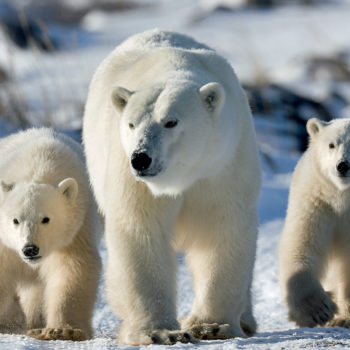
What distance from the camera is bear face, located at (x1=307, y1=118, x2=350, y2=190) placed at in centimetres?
532

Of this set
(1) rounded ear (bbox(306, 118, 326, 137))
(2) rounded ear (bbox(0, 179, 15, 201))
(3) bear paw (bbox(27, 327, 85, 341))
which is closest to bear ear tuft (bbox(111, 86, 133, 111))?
(2) rounded ear (bbox(0, 179, 15, 201))

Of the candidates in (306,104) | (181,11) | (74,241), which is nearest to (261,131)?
(306,104)

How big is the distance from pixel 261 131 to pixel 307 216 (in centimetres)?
577

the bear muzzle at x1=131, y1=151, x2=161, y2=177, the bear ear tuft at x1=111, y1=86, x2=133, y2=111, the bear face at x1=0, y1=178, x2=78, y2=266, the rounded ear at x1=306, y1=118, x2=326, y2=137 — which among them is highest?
the bear ear tuft at x1=111, y1=86, x2=133, y2=111

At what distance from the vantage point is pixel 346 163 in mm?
5273

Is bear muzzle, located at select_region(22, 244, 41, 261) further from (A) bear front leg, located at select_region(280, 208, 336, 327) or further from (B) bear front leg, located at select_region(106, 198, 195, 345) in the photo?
(A) bear front leg, located at select_region(280, 208, 336, 327)

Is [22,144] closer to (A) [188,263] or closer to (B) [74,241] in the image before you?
(B) [74,241]

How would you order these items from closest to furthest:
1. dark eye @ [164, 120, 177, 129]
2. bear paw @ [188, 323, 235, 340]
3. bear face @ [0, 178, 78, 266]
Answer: dark eye @ [164, 120, 177, 129]
bear paw @ [188, 323, 235, 340]
bear face @ [0, 178, 78, 266]

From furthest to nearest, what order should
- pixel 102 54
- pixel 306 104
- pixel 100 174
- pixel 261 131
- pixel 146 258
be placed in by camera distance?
pixel 102 54, pixel 306 104, pixel 261 131, pixel 100 174, pixel 146 258

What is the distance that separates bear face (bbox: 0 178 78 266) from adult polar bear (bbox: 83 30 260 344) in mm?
336

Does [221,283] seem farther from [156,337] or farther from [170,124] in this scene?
[170,124]

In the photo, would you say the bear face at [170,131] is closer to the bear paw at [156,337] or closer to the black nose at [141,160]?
the black nose at [141,160]

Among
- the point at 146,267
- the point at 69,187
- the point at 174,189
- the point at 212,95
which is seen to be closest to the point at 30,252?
the point at 69,187

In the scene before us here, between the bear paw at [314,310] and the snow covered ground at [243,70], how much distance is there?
15cm
